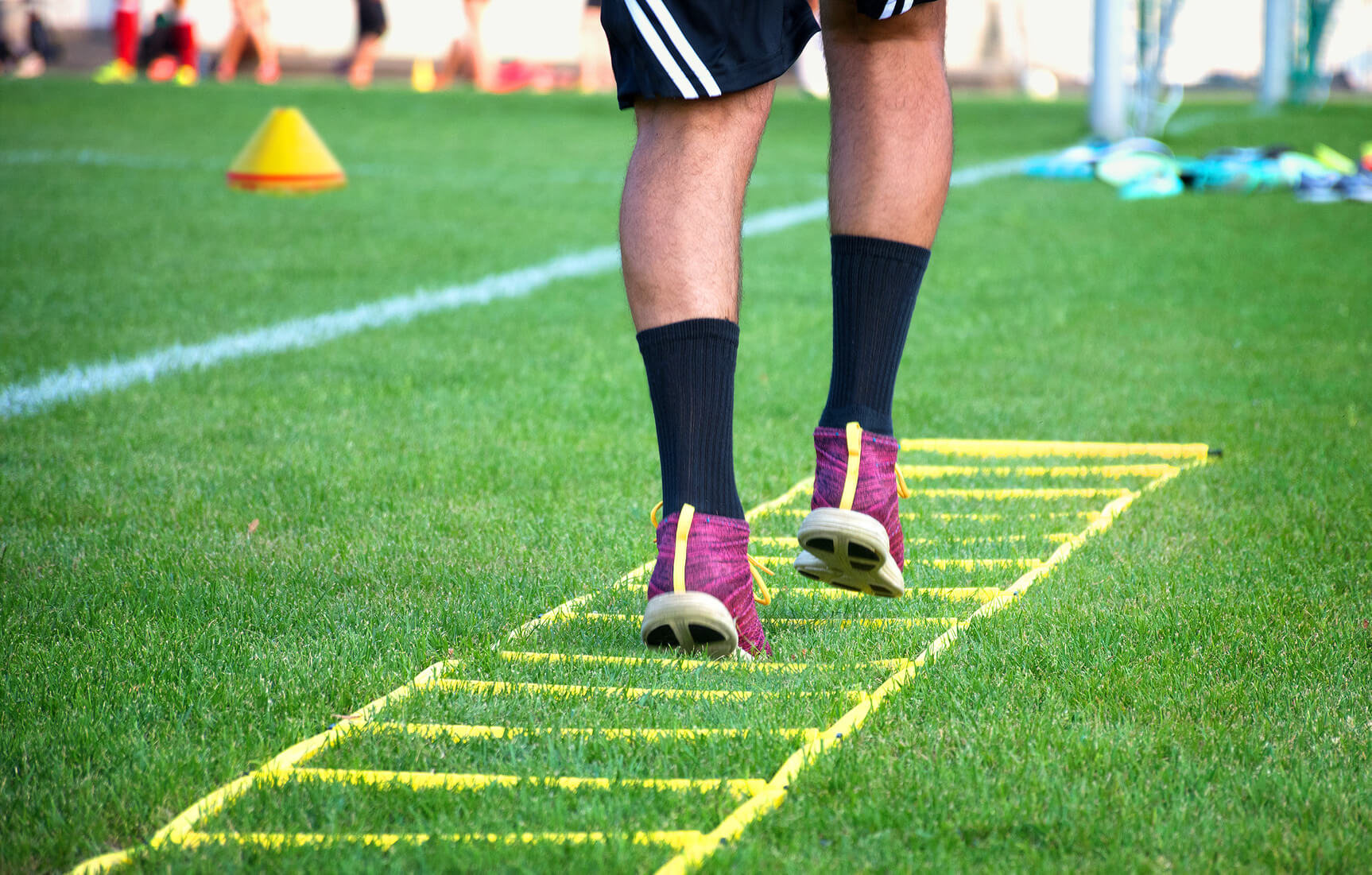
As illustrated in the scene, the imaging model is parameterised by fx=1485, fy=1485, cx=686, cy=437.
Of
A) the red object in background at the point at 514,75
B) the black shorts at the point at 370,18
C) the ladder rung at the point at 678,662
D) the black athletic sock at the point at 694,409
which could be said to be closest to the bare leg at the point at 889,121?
the black athletic sock at the point at 694,409

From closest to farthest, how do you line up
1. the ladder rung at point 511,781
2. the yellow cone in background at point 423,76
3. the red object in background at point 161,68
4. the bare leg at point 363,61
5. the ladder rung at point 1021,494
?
the ladder rung at point 511,781 < the ladder rung at point 1021,494 < the bare leg at point 363,61 < the red object in background at point 161,68 < the yellow cone in background at point 423,76

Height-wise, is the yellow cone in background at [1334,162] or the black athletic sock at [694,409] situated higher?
the black athletic sock at [694,409]

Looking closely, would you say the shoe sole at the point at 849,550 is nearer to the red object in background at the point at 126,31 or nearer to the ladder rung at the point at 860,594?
the ladder rung at the point at 860,594

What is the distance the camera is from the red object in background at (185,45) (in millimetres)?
22203

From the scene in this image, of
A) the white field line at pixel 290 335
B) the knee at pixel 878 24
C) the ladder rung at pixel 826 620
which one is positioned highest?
the knee at pixel 878 24

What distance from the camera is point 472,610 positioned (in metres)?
2.32

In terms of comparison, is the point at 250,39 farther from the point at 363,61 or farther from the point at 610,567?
the point at 610,567

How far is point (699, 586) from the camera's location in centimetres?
198

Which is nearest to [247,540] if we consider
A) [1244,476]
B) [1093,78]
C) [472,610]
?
[472,610]

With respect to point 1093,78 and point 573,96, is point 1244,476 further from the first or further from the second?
point 573,96

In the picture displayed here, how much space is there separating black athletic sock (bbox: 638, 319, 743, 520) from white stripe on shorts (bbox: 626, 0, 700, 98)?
0.31 metres

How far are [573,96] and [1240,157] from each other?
11025mm

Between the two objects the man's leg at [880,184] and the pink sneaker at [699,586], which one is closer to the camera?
the pink sneaker at [699,586]

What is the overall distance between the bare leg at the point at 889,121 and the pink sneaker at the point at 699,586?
58 centimetres
